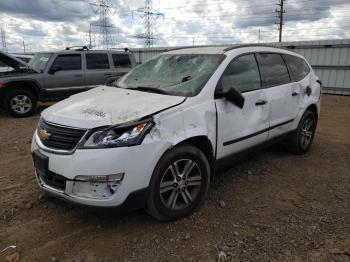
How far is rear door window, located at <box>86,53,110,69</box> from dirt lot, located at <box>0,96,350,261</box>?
584 centimetres

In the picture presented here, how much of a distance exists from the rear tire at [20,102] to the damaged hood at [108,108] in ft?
20.1

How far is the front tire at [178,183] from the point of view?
10.3 ft

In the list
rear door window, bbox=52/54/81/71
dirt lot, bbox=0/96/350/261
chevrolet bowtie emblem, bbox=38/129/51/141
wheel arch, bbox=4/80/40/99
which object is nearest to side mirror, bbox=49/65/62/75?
rear door window, bbox=52/54/81/71

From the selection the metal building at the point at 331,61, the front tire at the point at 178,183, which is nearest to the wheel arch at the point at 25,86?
the front tire at the point at 178,183

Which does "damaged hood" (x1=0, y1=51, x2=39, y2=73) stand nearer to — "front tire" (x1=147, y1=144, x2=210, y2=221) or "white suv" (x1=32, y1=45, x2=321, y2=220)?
"white suv" (x1=32, y1=45, x2=321, y2=220)

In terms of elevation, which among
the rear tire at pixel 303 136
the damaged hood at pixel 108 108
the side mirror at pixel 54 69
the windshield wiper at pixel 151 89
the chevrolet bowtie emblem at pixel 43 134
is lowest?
the rear tire at pixel 303 136

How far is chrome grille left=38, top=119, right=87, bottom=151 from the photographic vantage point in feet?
9.86

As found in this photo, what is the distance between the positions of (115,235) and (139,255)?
40cm

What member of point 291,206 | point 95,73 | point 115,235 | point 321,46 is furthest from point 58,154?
point 321,46

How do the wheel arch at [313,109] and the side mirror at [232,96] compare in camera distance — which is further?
the wheel arch at [313,109]

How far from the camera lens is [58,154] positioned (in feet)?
10.0

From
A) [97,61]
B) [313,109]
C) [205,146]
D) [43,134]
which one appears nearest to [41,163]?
[43,134]

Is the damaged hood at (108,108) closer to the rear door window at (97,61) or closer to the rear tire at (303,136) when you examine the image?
the rear tire at (303,136)

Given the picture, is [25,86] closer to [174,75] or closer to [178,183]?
[174,75]
